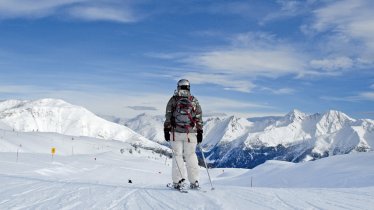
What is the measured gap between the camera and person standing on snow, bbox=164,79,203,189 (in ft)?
40.7

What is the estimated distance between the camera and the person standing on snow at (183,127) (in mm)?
12398

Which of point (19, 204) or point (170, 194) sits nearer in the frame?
point (19, 204)

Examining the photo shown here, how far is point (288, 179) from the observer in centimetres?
3559

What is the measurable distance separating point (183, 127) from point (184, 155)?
0.88m

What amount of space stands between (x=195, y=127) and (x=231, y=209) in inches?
162

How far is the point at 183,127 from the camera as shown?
12.4m

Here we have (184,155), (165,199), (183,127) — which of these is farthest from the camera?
(184,155)

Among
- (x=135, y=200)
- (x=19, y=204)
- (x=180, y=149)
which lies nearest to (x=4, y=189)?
(x=19, y=204)

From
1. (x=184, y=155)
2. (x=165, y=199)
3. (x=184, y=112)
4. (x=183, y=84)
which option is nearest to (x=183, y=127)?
(x=184, y=112)

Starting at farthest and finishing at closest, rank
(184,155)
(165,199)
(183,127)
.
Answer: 1. (184,155)
2. (183,127)
3. (165,199)

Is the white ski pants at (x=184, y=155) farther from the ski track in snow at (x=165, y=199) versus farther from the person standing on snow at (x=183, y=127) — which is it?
the ski track in snow at (x=165, y=199)

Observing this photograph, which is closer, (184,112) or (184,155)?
(184,112)

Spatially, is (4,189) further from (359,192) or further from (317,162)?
(317,162)

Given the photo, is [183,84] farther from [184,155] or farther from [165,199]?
[165,199]
